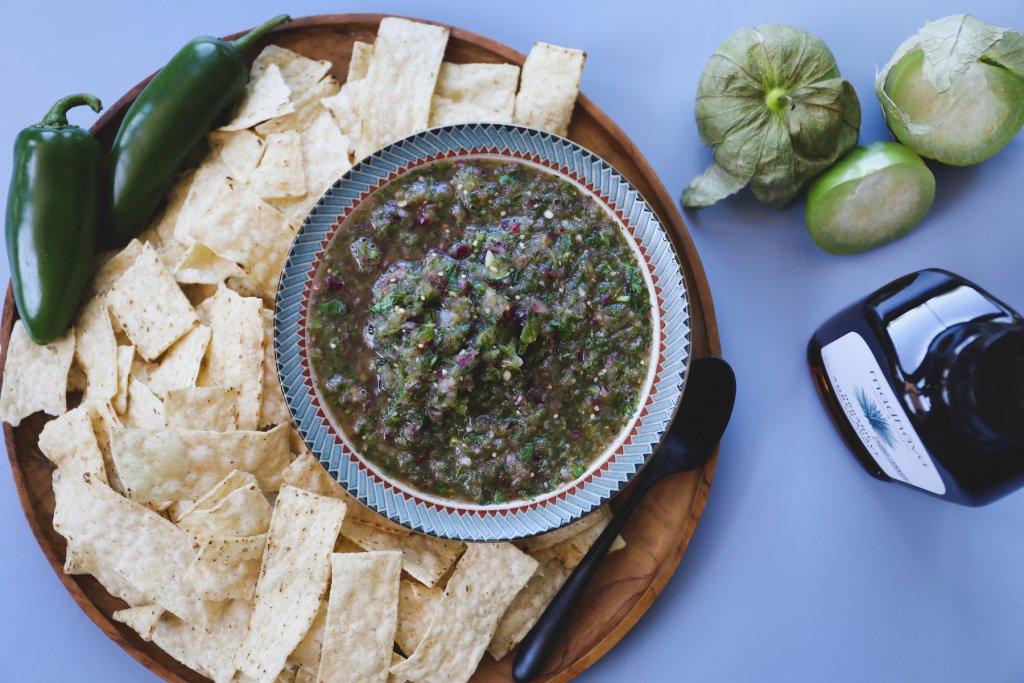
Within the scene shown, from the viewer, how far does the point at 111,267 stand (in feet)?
8.90

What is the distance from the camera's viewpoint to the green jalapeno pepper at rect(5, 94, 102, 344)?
2.55m

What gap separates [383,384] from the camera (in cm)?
236

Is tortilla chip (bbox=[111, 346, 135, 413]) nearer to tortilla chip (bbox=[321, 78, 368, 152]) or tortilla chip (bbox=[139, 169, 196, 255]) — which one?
tortilla chip (bbox=[139, 169, 196, 255])

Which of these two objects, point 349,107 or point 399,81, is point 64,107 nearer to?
point 349,107

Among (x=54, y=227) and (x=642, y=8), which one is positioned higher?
(x=642, y=8)

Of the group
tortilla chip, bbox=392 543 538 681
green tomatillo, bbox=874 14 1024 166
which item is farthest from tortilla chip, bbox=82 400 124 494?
green tomatillo, bbox=874 14 1024 166

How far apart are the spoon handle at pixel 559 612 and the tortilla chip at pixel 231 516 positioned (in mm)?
994

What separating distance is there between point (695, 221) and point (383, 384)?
137 cm

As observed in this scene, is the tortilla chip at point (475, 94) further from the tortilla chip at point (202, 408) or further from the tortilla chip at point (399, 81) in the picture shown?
the tortilla chip at point (202, 408)

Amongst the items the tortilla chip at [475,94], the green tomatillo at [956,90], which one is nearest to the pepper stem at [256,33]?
the tortilla chip at [475,94]

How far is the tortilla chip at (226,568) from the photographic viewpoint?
7.88ft

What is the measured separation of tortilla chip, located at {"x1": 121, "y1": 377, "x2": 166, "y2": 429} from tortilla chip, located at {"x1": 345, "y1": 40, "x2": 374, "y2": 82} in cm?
132

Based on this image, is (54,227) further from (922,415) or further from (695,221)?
(922,415)

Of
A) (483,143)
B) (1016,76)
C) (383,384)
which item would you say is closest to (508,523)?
(383,384)
